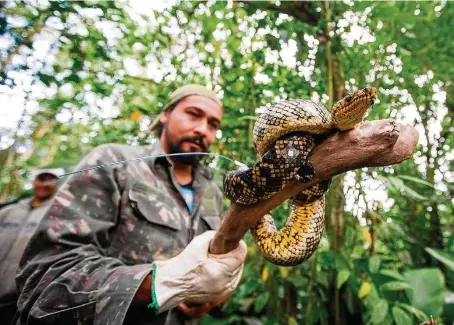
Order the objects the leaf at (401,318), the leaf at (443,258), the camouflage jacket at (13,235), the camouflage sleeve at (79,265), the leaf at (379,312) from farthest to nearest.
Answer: the camouflage jacket at (13,235) → the leaf at (443,258) → the leaf at (379,312) → the leaf at (401,318) → the camouflage sleeve at (79,265)

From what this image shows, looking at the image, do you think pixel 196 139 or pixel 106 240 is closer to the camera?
pixel 106 240

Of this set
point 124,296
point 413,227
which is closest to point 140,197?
point 124,296

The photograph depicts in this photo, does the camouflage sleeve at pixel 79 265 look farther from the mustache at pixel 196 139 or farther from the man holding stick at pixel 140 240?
the mustache at pixel 196 139

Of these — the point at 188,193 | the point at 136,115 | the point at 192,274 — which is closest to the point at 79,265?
the point at 192,274

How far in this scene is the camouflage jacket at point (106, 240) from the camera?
146cm

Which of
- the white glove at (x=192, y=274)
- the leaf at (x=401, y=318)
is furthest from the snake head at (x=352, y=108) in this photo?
the leaf at (x=401, y=318)

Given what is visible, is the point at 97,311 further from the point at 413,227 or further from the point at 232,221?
the point at 413,227

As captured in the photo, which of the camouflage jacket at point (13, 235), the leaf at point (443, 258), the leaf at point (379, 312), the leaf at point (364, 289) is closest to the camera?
the leaf at point (379, 312)

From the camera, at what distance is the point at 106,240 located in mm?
1897

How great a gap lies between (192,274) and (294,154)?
0.81 metres

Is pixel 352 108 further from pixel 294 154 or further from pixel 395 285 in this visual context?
pixel 395 285

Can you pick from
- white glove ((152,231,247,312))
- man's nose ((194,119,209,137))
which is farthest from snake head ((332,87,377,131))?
man's nose ((194,119,209,137))

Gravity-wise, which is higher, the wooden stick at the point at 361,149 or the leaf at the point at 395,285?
the wooden stick at the point at 361,149

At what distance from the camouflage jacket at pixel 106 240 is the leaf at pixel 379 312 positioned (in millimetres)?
1224
